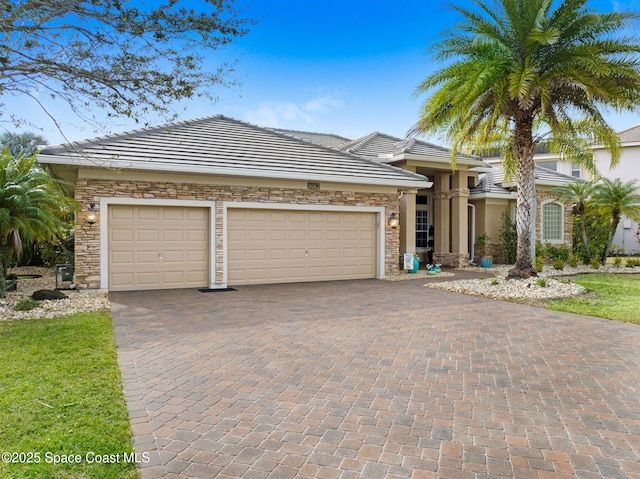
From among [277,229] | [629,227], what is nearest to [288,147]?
[277,229]

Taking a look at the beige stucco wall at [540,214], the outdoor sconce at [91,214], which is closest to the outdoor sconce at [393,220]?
the beige stucco wall at [540,214]

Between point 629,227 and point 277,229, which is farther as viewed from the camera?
point 629,227

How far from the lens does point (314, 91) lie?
17172 mm

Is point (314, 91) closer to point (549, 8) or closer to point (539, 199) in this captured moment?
point (549, 8)

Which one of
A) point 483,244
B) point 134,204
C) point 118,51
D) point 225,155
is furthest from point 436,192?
point 118,51

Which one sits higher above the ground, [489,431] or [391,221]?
[391,221]

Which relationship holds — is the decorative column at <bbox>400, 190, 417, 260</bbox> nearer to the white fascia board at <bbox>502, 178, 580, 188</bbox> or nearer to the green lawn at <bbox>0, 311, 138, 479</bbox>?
the white fascia board at <bbox>502, 178, 580, 188</bbox>

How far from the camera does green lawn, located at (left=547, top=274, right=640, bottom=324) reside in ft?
29.7

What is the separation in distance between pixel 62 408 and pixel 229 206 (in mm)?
8972

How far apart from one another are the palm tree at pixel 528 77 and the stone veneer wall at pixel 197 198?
3.31 meters

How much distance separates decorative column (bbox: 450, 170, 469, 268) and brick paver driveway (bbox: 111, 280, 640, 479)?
31.1ft

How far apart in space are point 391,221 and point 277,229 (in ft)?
13.7

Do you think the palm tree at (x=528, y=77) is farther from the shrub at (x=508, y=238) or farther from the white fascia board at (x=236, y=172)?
the shrub at (x=508, y=238)

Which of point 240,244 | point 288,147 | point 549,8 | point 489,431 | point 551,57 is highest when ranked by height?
point 549,8
